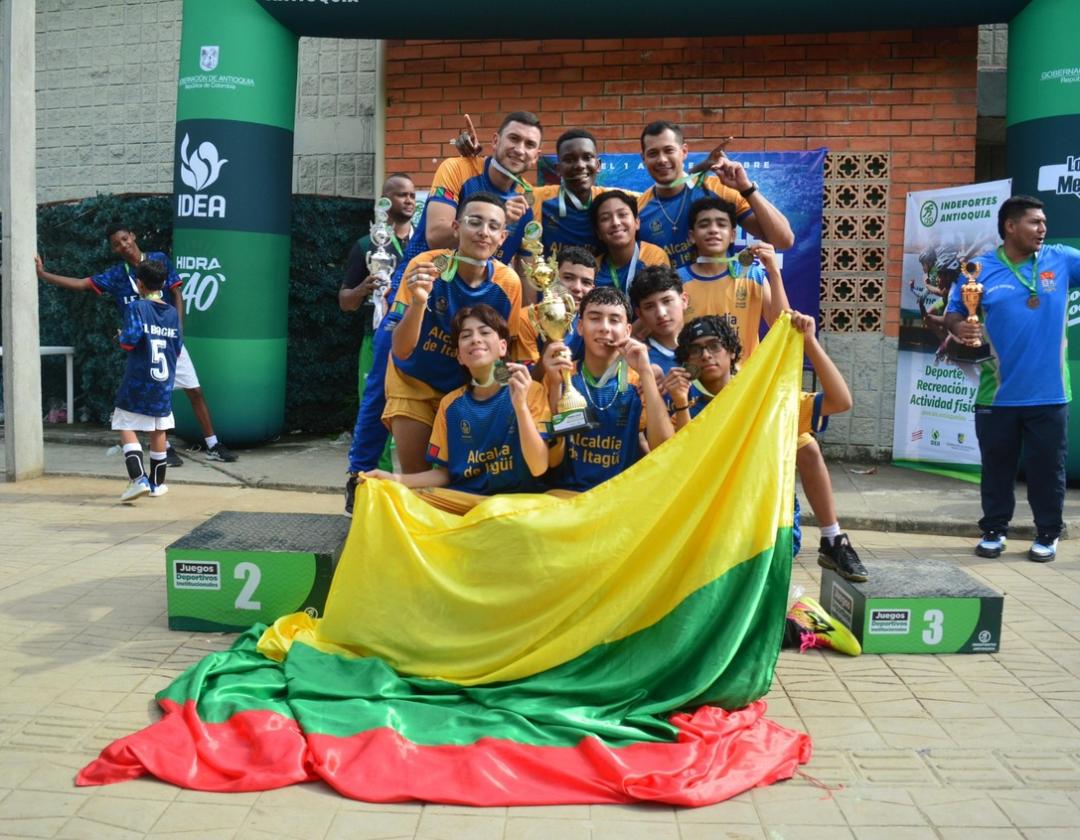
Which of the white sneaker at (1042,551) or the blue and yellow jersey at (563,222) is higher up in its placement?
the blue and yellow jersey at (563,222)

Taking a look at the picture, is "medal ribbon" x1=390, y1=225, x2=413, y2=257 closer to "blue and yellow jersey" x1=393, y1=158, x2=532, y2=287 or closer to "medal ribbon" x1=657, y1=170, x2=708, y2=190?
"blue and yellow jersey" x1=393, y1=158, x2=532, y2=287

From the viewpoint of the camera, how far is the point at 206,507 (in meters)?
7.30

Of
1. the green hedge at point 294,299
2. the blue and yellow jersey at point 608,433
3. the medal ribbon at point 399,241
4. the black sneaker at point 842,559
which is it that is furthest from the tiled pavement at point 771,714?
the green hedge at point 294,299

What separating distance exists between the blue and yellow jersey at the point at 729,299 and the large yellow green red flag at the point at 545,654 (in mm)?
1158

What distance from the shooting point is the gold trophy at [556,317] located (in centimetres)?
430

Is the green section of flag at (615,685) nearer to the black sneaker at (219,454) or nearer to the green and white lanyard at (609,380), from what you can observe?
the green and white lanyard at (609,380)

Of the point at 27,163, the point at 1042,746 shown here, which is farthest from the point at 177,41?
the point at 1042,746

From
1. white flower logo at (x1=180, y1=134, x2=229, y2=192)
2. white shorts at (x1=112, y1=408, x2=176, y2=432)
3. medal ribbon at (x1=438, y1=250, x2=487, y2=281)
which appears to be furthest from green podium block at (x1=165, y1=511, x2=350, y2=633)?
white flower logo at (x1=180, y1=134, x2=229, y2=192)

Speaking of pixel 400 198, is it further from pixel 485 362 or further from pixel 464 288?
pixel 485 362

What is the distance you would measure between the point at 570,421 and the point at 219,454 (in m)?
5.24

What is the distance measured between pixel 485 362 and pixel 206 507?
3552 millimetres

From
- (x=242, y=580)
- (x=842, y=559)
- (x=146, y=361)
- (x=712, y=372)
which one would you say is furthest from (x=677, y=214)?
(x=146, y=361)

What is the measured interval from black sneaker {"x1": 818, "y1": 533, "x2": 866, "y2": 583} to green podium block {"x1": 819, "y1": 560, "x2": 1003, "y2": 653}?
0.50 feet

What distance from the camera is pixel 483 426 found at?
15.0 feet
